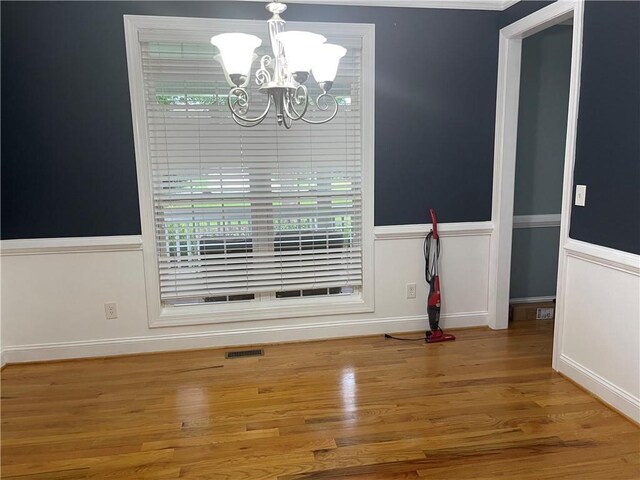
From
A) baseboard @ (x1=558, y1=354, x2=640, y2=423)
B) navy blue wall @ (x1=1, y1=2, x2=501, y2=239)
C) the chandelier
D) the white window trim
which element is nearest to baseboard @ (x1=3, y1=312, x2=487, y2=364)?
the white window trim

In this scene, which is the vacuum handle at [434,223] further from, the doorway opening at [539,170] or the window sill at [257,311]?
the doorway opening at [539,170]

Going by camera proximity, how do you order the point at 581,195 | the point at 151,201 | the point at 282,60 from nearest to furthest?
the point at 282,60 < the point at 581,195 < the point at 151,201

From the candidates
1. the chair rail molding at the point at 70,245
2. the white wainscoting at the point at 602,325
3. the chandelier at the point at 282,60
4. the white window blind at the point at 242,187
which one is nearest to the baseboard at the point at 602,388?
the white wainscoting at the point at 602,325

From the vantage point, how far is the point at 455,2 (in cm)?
339

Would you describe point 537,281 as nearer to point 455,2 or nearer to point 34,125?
point 455,2

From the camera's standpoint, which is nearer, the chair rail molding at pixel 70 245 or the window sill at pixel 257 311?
the chair rail molding at pixel 70 245

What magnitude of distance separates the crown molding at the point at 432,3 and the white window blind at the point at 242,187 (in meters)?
0.26

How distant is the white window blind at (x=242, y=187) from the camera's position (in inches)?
128

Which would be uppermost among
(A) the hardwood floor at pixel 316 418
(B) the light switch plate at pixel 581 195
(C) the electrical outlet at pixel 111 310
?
(B) the light switch plate at pixel 581 195

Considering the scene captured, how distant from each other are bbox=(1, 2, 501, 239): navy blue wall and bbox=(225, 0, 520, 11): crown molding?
38 millimetres

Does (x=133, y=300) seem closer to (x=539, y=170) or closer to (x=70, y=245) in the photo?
(x=70, y=245)

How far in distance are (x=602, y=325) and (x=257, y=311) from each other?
2.31 metres

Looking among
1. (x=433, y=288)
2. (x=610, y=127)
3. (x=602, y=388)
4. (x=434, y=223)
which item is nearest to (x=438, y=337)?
(x=433, y=288)

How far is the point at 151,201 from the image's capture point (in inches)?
129
